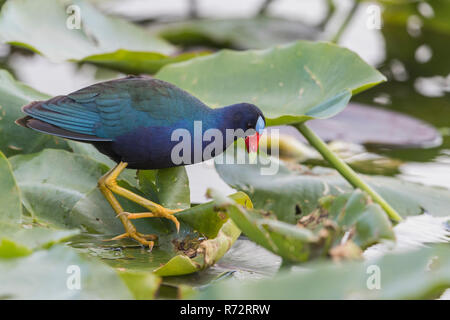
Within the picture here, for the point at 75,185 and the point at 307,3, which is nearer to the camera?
the point at 75,185

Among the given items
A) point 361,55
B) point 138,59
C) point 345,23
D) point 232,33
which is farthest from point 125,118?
point 361,55

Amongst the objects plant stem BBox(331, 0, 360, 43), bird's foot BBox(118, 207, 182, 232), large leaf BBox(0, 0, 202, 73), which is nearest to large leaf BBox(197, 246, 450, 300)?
bird's foot BBox(118, 207, 182, 232)

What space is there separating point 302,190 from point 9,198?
985mm

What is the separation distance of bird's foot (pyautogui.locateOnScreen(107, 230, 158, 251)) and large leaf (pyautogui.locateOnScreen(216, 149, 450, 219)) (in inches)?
17.2

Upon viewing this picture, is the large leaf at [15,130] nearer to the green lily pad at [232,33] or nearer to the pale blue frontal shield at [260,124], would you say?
the pale blue frontal shield at [260,124]

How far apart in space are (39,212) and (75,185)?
0.15m

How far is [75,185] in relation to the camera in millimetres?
2162

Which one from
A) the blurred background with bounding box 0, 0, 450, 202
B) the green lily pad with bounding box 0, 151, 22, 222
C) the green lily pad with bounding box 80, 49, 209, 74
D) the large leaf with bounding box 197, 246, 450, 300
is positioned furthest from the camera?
the blurred background with bounding box 0, 0, 450, 202

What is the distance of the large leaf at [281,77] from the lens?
7.65 feet

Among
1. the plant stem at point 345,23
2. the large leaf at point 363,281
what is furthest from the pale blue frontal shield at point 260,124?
the plant stem at point 345,23

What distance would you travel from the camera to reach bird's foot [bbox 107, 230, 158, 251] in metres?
1.96

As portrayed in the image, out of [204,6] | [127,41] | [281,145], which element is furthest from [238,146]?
[204,6]

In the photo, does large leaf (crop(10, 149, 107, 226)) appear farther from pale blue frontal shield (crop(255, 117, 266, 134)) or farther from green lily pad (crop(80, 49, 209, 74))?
green lily pad (crop(80, 49, 209, 74))
